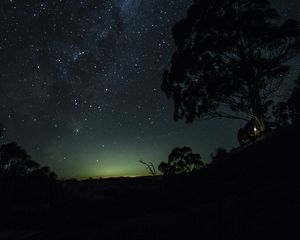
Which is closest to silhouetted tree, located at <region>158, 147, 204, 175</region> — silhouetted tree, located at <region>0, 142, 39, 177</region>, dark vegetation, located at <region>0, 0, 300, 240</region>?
dark vegetation, located at <region>0, 0, 300, 240</region>

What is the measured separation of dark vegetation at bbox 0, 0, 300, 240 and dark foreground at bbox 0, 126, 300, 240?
4cm

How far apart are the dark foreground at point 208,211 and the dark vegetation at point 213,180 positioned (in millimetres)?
37

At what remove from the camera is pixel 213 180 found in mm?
13812

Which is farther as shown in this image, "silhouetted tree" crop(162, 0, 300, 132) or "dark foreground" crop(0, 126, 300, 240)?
"silhouetted tree" crop(162, 0, 300, 132)

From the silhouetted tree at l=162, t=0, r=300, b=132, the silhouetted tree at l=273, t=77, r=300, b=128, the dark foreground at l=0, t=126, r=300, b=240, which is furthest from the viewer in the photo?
the silhouetted tree at l=273, t=77, r=300, b=128

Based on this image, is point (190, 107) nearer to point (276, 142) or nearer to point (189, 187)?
point (276, 142)

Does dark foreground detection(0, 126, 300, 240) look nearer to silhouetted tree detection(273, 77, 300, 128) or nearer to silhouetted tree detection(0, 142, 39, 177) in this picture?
silhouetted tree detection(273, 77, 300, 128)

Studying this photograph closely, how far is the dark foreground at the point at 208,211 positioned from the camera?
6.77 meters

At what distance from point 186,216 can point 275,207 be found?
7.53 feet

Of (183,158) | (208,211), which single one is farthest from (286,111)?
(208,211)

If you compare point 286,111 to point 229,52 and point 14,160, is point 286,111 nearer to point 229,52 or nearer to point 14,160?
point 229,52

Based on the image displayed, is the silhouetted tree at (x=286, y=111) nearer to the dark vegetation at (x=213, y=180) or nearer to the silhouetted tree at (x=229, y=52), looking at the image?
the dark vegetation at (x=213, y=180)

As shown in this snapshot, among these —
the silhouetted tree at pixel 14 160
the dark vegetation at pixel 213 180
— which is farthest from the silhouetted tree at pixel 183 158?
the silhouetted tree at pixel 14 160

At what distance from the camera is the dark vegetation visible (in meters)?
7.68
